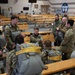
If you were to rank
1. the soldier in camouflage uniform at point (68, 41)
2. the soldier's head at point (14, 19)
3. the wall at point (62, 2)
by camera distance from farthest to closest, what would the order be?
the wall at point (62, 2) → the soldier in camouflage uniform at point (68, 41) → the soldier's head at point (14, 19)

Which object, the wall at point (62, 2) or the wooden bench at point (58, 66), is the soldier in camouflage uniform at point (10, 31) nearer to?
the wooden bench at point (58, 66)

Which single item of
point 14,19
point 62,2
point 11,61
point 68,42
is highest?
point 62,2

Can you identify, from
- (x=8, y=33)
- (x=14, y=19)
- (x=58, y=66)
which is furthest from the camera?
(x=8, y=33)

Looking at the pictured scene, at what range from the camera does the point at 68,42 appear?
6.04 meters

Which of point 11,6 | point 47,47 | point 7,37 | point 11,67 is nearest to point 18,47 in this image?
point 11,67

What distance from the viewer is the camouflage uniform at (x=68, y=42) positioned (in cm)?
591

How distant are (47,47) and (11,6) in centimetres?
2363

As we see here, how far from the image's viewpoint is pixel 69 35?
589 cm

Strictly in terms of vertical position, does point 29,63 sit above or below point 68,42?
above

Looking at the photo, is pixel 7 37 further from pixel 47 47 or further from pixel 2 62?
pixel 47 47

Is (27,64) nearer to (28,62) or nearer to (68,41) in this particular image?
(28,62)

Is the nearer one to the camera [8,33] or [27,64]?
[27,64]

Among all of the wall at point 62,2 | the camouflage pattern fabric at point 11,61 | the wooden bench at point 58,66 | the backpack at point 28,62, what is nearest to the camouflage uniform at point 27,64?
the backpack at point 28,62

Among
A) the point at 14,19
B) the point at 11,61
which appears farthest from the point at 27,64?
the point at 14,19
